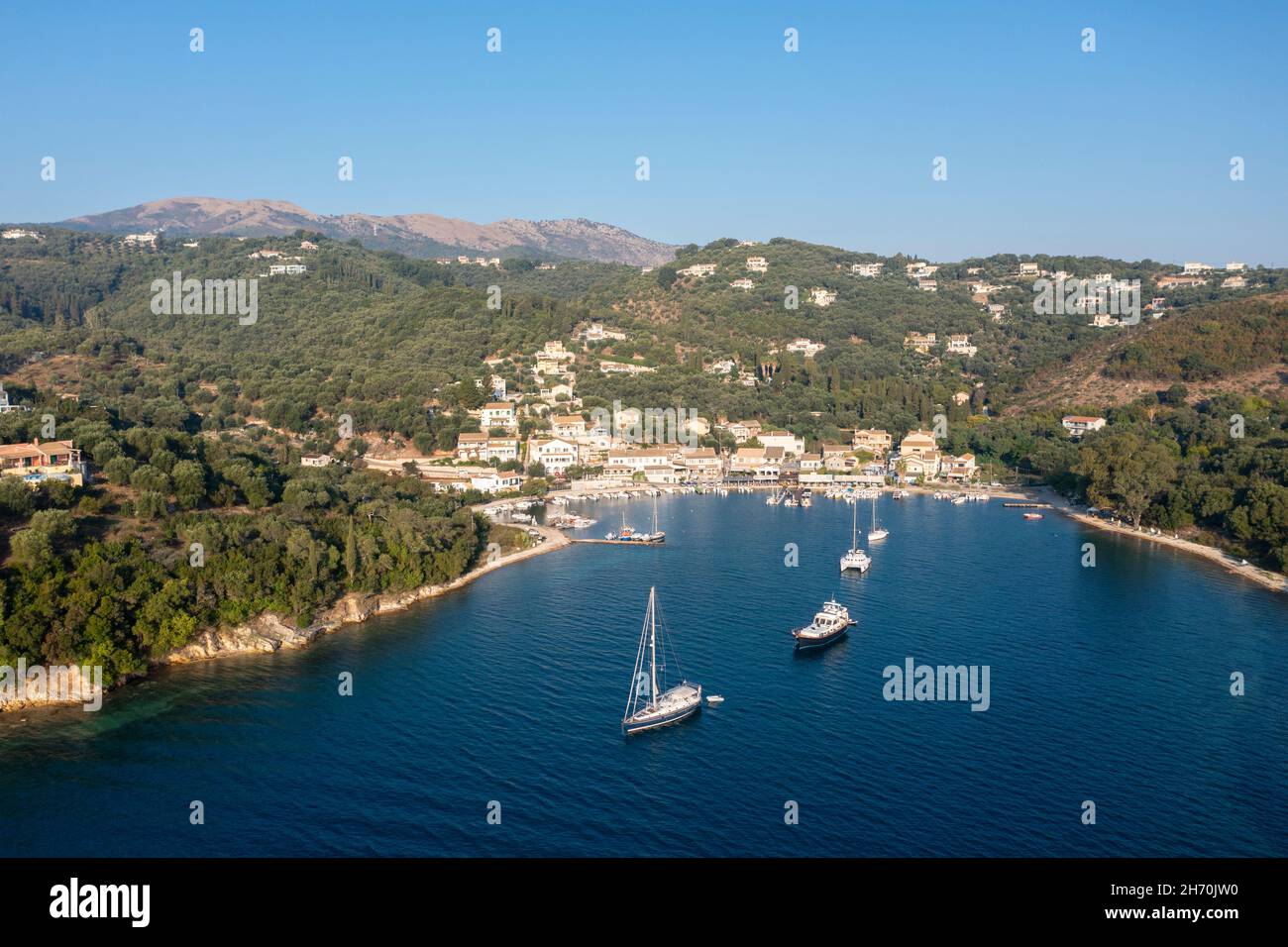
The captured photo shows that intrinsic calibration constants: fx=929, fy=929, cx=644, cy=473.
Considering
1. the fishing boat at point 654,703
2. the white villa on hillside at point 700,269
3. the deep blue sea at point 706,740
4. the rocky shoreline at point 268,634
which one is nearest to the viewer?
the deep blue sea at point 706,740

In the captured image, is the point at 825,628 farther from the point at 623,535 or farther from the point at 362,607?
the point at 623,535

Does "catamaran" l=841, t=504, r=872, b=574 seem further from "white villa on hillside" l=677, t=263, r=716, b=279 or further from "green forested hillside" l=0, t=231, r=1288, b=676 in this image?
"white villa on hillside" l=677, t=263, r=716, b=279

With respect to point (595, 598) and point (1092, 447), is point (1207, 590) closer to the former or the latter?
point (1092, 447)

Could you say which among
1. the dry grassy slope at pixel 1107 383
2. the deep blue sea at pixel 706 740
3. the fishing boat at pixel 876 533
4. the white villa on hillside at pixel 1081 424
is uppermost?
the dry grassy slope at pixel 1107 383

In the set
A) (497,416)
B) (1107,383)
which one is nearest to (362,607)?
(497,416)

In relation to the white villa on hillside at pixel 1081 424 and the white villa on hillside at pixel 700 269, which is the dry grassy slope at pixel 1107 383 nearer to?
the white villa on hillside at pixel 1081 424

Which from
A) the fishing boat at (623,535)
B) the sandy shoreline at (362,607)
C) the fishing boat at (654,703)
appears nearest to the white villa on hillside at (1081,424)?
the sandy shoreline at (362,607)
